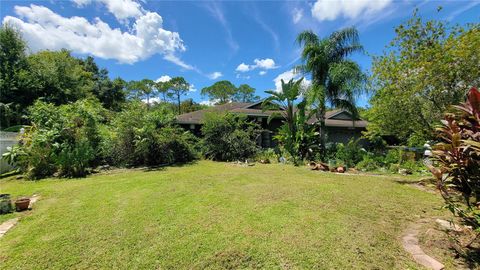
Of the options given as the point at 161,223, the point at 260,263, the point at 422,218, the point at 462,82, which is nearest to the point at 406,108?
the point at 462,82

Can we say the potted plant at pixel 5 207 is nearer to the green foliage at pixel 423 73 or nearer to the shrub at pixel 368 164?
the green foliage at pixel 423 73

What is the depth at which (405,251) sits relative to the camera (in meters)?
3.21

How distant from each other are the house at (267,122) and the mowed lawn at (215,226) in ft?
28.1

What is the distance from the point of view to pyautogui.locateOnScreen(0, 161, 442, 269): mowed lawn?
2957mm

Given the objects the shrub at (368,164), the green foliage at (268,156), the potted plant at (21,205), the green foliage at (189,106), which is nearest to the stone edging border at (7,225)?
the potted plant at (21,205)

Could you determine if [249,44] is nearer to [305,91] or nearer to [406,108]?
[305,91]

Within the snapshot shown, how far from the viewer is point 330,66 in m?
12.0

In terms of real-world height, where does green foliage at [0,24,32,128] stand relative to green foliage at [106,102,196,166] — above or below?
above

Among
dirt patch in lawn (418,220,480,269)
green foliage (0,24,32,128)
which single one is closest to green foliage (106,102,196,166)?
green foliage (0,24,32,128)

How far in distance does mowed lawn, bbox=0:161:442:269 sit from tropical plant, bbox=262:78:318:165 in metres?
5.08

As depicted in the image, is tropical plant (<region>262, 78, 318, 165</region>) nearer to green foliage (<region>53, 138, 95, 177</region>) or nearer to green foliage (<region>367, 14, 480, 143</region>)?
green foliage (<region>367, 14, 480, 143</region>)

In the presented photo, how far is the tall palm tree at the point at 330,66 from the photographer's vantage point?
456 inches

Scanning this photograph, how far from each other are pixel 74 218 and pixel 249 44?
50.4 ft

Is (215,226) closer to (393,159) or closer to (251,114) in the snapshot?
(393,159)
